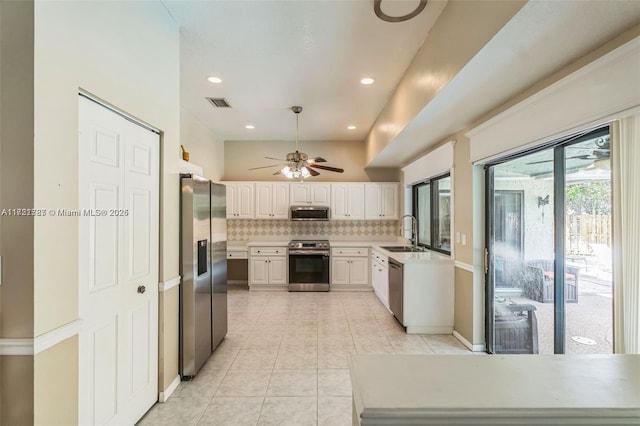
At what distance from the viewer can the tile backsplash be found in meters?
6.53

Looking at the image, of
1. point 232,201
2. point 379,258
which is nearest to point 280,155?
point 232,201

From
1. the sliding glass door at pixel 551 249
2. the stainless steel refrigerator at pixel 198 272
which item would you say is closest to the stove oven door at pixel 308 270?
the stainless steel refrigerator at pixel 198 272

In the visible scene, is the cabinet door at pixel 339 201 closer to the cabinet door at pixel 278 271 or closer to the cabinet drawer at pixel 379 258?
the cabinet drawer at pixel 379 258

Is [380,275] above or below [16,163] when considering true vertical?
below

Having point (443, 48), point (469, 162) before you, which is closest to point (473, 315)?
point (469, 162)

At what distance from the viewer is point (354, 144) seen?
6.59 meters

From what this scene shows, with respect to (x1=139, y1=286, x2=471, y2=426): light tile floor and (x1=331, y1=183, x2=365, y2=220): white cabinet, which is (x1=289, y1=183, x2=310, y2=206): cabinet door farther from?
(x1=139, y1=286, x2=471, y2=426): light tile floor

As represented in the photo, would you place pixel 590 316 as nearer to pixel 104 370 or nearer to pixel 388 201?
pixel 104 370

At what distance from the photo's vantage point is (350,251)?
5.97 metres

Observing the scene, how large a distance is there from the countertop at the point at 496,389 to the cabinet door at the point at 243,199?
216 inches

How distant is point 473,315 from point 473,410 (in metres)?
2.91

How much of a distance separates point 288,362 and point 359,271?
3.13m

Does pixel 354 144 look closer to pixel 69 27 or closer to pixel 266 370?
pixel 266 370

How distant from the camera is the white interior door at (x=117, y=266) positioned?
1653 mm
